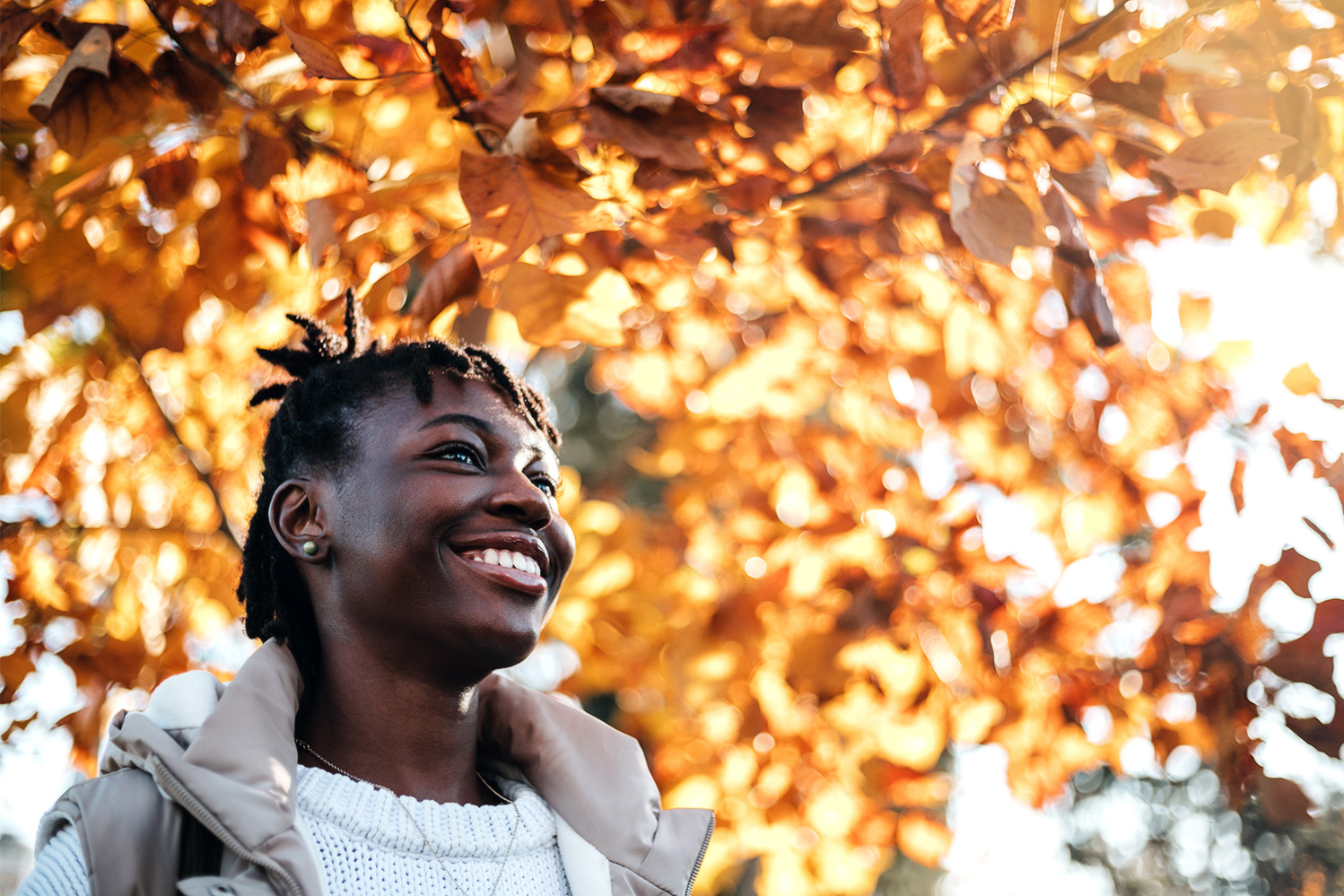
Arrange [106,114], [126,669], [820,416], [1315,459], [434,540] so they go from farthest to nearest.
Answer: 1. [820,416]
2. [126,669]
3. [1315,459]
4. [434,540]
5. [106,114]

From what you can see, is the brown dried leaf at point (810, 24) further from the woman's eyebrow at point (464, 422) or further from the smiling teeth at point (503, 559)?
the smiling teeth at point (503, 559)

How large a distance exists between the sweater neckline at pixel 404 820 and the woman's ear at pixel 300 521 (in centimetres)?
39

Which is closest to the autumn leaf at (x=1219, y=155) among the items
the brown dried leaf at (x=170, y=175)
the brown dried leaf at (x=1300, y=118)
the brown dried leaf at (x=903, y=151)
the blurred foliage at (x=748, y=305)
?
the blurred foliage at (x=748, y=305)

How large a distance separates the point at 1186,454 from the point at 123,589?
3.43 metres

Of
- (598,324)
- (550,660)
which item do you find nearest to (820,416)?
(550,660)

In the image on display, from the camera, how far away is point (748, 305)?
3.87 m

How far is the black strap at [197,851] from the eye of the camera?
1474 millimetres

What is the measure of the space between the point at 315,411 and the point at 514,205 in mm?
720

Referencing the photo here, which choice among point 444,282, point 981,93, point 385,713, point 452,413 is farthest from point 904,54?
point 385,713

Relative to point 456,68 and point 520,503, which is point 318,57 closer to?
point 456,68

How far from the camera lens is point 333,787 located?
1.70 metres

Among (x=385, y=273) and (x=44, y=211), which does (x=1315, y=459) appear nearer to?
(x=385, y=273)

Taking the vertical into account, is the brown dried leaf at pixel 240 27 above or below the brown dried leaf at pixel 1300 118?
above

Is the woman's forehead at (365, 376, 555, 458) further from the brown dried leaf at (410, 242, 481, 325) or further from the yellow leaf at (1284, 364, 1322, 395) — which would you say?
the yellow leaf at (1284, 364, 1322, 395)
